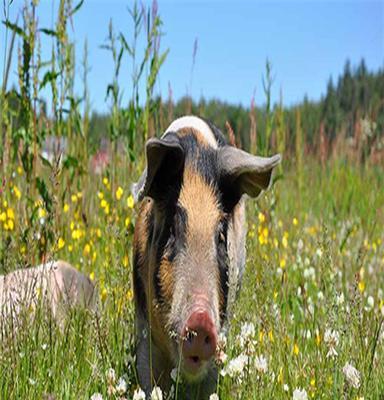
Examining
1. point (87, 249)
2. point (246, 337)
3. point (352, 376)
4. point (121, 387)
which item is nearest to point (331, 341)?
point (352, 376)

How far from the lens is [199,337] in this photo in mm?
2916

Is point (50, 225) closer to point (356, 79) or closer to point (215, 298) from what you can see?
point (215, 298)

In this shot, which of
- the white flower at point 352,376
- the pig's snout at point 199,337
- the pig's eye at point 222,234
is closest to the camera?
the pig's snout at point 199,337

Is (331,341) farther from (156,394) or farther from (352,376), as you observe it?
(156,394)

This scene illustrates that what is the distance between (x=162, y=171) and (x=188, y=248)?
50 centimetres

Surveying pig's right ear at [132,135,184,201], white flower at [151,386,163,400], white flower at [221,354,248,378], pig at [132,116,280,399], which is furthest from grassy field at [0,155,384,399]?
pig's right ear at [132,135,184,201]

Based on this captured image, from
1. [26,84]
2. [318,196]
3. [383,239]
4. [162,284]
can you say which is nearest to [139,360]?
[162,284]

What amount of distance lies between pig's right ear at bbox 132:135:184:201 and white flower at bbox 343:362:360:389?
3.93 feet

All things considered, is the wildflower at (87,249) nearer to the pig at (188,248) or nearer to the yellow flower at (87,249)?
the yellow flower at (87,249)

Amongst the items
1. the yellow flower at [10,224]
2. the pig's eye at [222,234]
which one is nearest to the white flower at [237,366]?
the pig's eye at [222,234]

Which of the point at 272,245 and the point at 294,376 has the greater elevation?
the point at 272,245

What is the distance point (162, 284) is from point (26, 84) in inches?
107

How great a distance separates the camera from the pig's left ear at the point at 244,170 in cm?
352

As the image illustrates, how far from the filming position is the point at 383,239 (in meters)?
7.79
